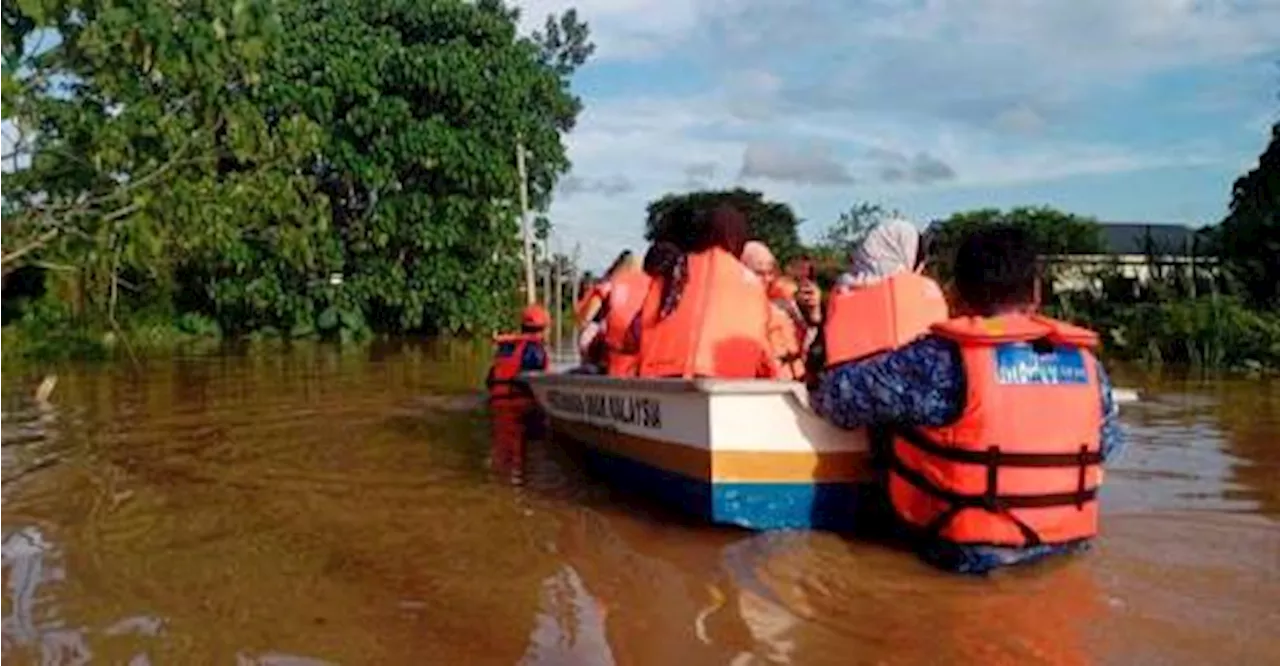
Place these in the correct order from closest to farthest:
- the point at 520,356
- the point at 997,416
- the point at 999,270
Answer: the point at 997,416
the point at 999,270
the point at 520,356

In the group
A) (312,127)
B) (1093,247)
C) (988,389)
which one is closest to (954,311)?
(988,389)

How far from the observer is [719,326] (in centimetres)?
671

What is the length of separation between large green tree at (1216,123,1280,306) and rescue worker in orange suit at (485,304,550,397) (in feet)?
37.3

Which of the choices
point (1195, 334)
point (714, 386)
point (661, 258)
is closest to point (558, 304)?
point (1195, 334)

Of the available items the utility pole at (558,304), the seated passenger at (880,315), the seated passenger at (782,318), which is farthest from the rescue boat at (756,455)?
the utility pole at (558,304)

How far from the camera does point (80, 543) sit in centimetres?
583

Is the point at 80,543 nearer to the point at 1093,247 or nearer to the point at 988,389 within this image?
the point at 988,389

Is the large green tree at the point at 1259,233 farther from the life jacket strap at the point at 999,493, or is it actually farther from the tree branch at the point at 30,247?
the tree branch at the point at 30,247

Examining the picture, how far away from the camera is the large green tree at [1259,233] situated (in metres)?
18.2

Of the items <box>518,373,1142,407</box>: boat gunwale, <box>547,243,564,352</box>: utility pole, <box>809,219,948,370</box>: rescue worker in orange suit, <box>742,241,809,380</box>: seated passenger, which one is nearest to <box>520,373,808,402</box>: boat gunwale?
<box>518,373,1142,407</box>: boat gunwale

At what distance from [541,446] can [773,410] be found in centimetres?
368

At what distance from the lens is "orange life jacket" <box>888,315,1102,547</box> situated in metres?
5.00

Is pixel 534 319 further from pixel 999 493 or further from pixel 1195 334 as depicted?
pixel 1195 334

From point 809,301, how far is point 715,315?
39.0 inches
